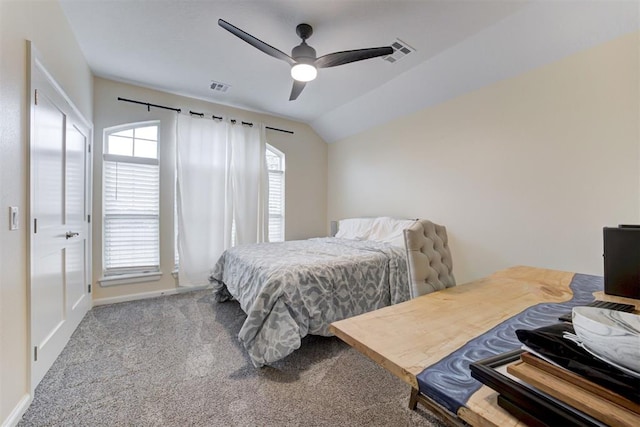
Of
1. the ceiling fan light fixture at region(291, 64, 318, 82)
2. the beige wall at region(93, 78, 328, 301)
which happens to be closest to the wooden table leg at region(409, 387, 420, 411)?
the ceiling fan light fixture at region(291, 64, 318, 82)

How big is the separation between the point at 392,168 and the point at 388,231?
3.26 ft

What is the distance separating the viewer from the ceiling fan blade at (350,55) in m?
2.09

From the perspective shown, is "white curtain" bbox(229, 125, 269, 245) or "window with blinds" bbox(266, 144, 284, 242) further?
"window with blinds" bbox(266, 144, 284, 242)

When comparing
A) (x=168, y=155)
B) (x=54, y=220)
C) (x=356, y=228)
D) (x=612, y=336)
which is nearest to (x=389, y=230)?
(x=356, y=228)

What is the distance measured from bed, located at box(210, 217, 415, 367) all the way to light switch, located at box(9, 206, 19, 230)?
4.65 feet

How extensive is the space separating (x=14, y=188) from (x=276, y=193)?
10.8 feet

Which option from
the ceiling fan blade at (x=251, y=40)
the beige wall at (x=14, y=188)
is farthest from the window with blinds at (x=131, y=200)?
the ceiling fan blade at (x=251, y=40)

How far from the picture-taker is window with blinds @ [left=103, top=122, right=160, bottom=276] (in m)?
3.31

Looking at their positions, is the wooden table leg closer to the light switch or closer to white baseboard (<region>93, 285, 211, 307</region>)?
the light switch

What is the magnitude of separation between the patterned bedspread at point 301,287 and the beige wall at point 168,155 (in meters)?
1.30

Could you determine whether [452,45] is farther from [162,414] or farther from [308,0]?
[162,414]

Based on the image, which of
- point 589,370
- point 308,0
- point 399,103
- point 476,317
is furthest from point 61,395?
point 399,103

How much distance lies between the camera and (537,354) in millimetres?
535

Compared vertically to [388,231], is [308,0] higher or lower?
higher
